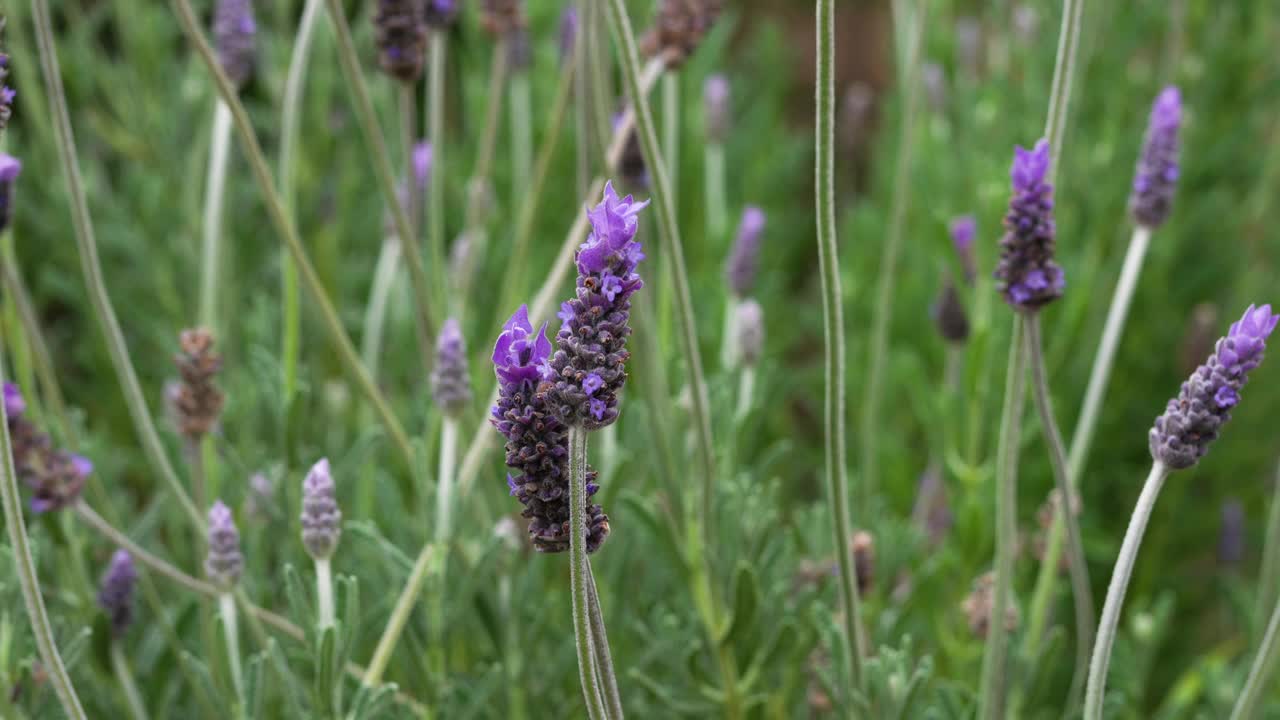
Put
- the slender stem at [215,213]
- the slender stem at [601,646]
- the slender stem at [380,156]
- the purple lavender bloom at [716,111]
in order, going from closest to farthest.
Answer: the slender stem at [601,646]
the slender stem at [380,156]
the slender stem at [215,213]
the purple lavender bloom at [716,111]

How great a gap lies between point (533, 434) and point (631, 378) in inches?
38.1

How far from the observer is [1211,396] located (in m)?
0.90

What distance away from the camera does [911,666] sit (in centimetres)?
158

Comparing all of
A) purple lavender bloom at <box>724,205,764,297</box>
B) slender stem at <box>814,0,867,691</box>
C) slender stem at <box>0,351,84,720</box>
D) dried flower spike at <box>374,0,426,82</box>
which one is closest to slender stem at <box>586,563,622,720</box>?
slender stem at <box>814,0,867,691</box>

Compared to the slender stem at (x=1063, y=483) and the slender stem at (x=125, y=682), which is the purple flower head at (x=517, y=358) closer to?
the slender stem at (x=1063, y=483)

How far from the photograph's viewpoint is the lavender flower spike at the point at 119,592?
1.28 metres

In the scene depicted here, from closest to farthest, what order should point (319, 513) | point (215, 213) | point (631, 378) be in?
1. point (319, 513)
2. point (215, 213)
3. point (631, 378)

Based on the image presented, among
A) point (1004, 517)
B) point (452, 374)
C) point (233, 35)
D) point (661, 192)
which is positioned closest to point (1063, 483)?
point (1004, 517)

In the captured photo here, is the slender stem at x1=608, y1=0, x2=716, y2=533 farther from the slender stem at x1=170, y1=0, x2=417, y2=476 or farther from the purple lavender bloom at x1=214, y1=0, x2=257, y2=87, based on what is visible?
the purple lavender bloom at x1=214, y1=0, x2=257, y2=87

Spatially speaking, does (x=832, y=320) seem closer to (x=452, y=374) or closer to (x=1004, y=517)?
(x=1004, y=517)

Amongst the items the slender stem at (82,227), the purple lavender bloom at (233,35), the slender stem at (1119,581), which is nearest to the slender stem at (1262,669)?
the slender stem at (1119,581)

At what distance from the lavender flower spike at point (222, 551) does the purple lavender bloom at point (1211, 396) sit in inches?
28.7

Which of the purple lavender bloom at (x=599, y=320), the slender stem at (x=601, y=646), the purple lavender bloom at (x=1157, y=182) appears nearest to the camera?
the purple lavender bloom at (x=599, y=320)

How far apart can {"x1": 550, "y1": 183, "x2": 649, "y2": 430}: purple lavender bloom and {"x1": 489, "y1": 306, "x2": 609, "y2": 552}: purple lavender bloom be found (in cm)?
2
